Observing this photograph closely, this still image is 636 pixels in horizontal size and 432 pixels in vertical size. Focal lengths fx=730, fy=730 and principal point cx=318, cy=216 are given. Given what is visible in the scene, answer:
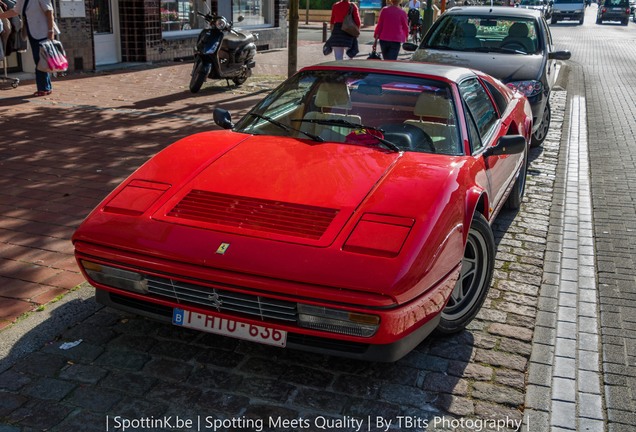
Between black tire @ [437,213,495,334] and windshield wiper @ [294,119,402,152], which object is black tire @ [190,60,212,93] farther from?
black tire @ [437,213,495,334]

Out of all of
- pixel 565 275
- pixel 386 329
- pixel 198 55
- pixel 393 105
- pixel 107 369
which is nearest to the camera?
pixel 386 329

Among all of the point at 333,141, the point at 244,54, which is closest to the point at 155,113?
the point at 244,54

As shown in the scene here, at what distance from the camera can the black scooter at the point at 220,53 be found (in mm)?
12359

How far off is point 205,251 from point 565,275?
303 centimetres

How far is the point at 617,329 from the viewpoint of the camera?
14.8ft

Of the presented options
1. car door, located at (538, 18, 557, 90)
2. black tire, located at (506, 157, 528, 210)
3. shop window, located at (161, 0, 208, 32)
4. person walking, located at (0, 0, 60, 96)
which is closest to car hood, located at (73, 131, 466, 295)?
black tire, located at (506, 157, 528, 210)

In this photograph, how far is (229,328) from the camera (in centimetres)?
345

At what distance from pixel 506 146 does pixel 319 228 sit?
1789 millimetres

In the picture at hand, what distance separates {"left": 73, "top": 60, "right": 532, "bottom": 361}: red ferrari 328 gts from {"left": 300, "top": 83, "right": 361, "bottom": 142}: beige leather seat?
0.01 metres

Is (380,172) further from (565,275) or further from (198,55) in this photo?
(198,55)

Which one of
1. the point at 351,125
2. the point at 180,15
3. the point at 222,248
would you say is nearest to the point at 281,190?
the point at 222,248

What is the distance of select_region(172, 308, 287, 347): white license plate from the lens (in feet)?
11.1

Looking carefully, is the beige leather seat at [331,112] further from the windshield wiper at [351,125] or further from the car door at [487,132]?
the car door at [487,132]

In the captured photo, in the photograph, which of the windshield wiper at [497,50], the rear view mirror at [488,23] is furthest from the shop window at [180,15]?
the windshield wiper at [497,50]
